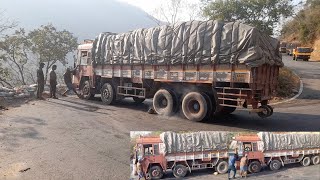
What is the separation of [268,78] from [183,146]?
20.7 ft

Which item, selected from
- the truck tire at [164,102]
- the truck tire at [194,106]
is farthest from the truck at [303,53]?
the truck tire at [194,106]

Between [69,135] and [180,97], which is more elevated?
[180,97]

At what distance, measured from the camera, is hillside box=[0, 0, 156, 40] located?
436 ft

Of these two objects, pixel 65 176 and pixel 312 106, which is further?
pixel 312 106

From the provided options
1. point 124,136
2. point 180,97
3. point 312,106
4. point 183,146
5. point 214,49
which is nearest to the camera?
point 183,146

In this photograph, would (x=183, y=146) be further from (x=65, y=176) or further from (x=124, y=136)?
(x=124, y=136)

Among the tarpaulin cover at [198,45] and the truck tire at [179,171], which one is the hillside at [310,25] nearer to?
the tarpaulin cover at [198,45]

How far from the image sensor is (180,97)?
13789 mm

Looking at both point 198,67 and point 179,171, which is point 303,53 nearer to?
point 198,67

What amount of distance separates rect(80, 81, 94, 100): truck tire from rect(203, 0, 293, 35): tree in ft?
34.7

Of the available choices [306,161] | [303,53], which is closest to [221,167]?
[306,161]

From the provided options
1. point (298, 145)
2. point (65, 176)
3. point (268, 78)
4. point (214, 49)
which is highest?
point (214, 49)

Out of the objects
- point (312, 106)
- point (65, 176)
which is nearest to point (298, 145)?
point (65, 176)

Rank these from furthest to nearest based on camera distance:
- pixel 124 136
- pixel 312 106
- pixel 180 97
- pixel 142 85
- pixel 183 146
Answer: pixel 312 106
pixel 142 85
pixel 180 97
pixel 124 136
pixel 183 146
